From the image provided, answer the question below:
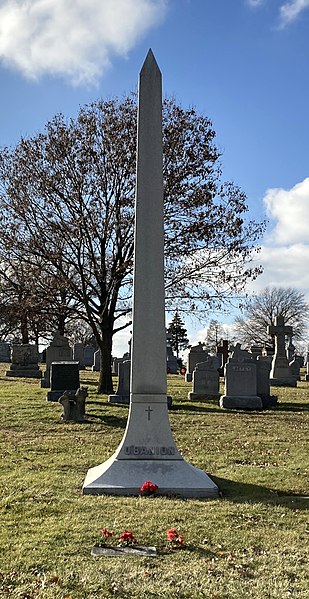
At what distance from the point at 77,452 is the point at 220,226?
1125 cm

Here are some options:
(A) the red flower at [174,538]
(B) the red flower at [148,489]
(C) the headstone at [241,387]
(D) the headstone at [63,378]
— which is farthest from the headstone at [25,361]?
(A) the red flower at [174,538]

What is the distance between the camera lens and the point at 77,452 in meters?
9.29

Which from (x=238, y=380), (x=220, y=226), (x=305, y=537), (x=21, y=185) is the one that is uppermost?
(x=21, y=185)

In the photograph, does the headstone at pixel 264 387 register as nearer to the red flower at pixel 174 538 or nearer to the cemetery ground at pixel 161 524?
the cemetery ground at pixel 161 524

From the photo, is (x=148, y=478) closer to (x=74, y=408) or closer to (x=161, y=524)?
(x=161, y=524)

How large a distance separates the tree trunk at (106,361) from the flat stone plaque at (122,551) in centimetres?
1447

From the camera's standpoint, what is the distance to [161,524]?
5.35 meters

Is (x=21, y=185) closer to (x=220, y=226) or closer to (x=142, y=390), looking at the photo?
(x=220, y=226)

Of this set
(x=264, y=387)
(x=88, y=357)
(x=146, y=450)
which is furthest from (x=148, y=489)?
(x=88, y=357)

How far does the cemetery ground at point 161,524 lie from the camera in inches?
157

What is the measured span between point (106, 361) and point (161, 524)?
46.2ft

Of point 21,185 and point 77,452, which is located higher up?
point 21,185

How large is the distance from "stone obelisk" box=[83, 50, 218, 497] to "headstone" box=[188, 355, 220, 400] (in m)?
11.4

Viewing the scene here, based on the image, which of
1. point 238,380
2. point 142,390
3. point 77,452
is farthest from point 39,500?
point 238,380
